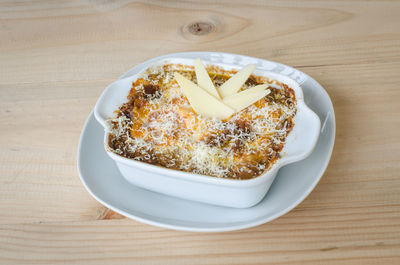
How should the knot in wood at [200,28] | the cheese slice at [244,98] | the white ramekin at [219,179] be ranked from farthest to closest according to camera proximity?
the knot in wood at [200,28], the cheese slice at [244,98], the white ramekin at [219,179]

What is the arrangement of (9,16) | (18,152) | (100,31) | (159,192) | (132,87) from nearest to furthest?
(159,192) → (132,87) → (18,152) → (100,31) → (9,16)

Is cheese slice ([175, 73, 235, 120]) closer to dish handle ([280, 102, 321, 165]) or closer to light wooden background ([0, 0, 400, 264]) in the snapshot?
dish handle ([280, 102, 321, 165])

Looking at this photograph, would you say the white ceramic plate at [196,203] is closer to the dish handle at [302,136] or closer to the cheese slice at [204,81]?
the dish handle at [302,136]

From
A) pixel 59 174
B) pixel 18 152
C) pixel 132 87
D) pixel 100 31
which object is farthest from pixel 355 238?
pixel 100 31

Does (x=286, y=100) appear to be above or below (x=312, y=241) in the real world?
above

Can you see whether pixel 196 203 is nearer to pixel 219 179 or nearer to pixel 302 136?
pixel 219 179

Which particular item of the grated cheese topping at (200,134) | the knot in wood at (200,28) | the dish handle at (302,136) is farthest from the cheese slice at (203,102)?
the knot in wood at (200,28)

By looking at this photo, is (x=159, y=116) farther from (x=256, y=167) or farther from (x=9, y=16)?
(x=9, y=16)
